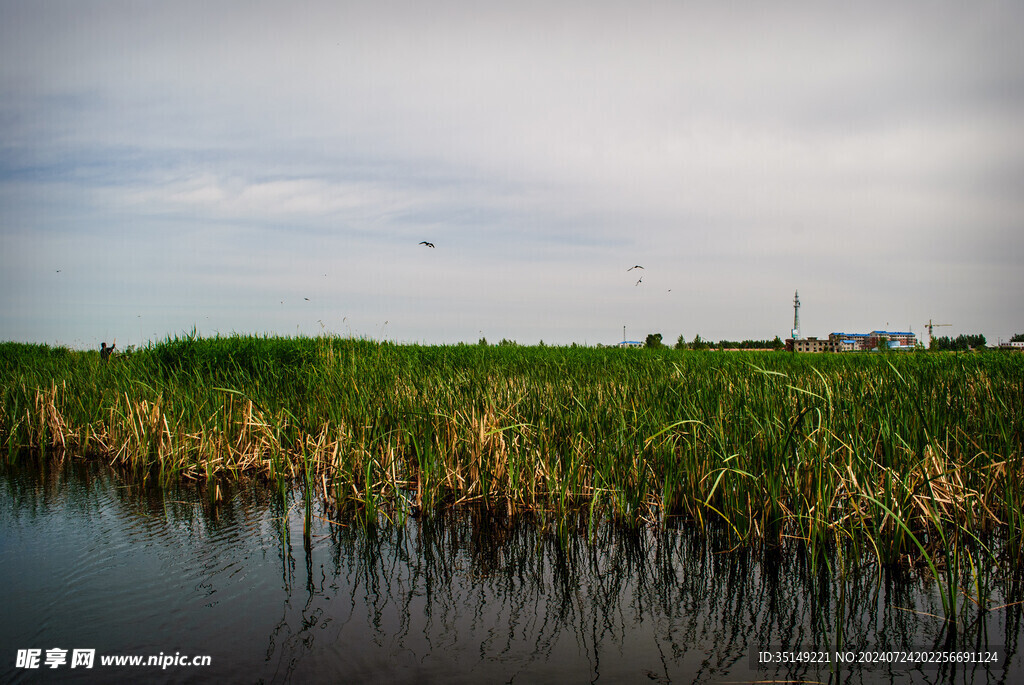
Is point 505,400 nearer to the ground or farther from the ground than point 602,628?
farther from the ground

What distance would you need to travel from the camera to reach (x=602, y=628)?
296 cm

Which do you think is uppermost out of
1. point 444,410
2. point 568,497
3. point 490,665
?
point 444,410

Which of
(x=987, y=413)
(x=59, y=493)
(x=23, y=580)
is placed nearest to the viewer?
(x=23, y=580)

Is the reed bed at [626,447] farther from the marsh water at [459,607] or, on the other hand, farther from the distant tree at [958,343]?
the distant tree at [958,343]

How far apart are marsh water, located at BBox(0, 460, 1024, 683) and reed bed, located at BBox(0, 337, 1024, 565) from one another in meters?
0.27

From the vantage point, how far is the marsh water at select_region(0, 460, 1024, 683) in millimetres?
2670

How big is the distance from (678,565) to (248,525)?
333 cm

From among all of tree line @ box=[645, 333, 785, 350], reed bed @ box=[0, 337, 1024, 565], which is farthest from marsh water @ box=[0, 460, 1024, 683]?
tree line @ box=[645, 333, 785, 350]

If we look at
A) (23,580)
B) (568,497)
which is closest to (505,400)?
(568,497)

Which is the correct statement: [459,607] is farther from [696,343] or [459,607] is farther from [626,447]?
[696,343]

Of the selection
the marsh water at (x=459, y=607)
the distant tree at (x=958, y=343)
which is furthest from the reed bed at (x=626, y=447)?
the distant tree at (x=958, y=343)

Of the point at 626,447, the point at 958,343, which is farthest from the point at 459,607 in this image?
the point at 958,343

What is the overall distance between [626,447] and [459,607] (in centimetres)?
195

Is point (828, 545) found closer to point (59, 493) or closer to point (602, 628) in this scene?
point (602, 628)
